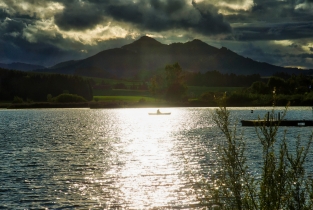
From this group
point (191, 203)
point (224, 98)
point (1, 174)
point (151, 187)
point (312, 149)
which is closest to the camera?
point (224, 98)

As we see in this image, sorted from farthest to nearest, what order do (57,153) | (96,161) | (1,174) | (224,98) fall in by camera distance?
(57,153) < (96,161) < (1,174) < (224,98)

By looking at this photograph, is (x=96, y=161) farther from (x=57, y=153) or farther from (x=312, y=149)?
(x=312, y=149)

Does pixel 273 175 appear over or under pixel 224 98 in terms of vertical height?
under

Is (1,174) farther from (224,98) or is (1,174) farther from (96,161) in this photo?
(224,98)

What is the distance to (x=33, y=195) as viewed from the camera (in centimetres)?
3431

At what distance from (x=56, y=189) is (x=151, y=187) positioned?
794 cm

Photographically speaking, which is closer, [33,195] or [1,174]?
[33,195]

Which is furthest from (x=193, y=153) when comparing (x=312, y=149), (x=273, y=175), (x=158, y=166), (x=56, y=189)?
(x=273, y=175)

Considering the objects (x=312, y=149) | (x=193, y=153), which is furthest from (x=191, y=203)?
(x=312, y=149)

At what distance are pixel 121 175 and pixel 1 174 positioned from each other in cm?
1193

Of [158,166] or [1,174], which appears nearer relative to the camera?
[1,174]

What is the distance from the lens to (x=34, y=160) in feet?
181

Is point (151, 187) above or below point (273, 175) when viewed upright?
below

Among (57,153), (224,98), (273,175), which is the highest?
(224,98)
